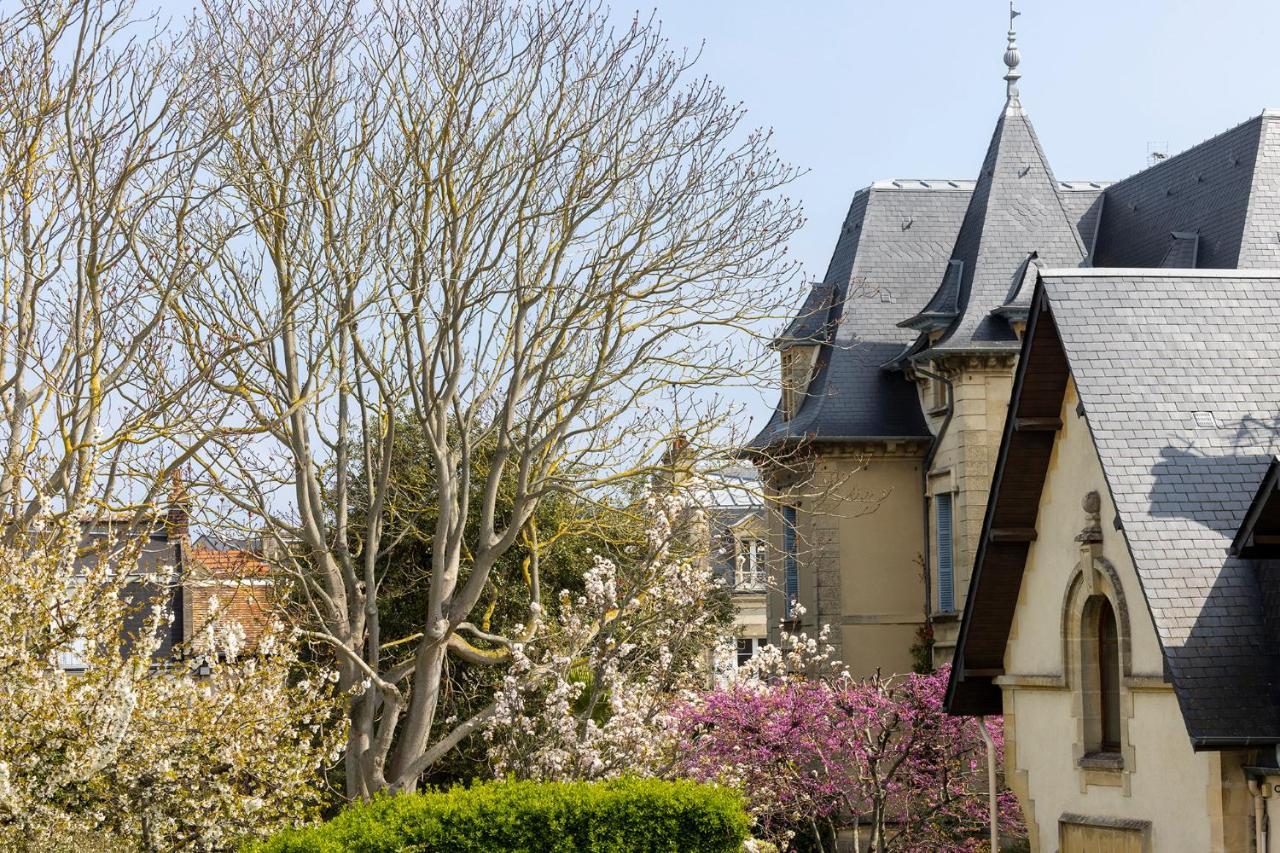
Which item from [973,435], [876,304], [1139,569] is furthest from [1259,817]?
[876,304]

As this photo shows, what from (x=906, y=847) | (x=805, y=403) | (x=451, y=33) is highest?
(x=451, y=33)

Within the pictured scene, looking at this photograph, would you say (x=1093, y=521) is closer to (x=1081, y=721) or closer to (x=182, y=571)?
(x=1081, y=721)

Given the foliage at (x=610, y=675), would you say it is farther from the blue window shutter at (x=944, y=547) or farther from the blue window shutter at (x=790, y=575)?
the blue window shutter at (x=790, y=575)

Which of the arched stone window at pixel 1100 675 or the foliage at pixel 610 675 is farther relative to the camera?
the foliage at pixel 610 675

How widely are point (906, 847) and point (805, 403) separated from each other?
1349 cm

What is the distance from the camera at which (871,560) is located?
1277 inches

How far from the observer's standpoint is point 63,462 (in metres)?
16.3

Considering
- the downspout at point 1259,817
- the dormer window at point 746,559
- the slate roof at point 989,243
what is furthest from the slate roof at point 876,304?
the downspout at point 1259,817

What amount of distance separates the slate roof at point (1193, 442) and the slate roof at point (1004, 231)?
12.9 meters

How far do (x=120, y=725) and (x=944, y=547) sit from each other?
19851 millimetres

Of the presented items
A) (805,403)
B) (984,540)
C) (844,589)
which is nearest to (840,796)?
(984,540)

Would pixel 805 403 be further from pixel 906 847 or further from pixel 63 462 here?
pixel 63 462

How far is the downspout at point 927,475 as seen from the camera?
30.7 metres

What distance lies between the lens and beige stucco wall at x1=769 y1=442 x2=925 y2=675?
32.2 metres
